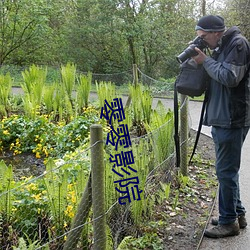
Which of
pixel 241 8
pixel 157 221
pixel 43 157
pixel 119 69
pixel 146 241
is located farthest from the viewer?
pixel 119 69

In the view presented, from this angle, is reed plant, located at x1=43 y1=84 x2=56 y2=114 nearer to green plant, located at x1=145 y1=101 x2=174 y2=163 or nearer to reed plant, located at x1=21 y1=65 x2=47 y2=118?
reed plant, located at x1=21 y1=65 x2=47 y2=118

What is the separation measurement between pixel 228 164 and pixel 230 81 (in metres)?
0.72

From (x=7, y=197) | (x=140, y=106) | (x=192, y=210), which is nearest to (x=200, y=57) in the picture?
(x=192, y=210)

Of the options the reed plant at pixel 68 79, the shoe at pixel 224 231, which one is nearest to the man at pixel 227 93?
the shoe at pixel 224 231

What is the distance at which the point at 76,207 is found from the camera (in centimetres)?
288

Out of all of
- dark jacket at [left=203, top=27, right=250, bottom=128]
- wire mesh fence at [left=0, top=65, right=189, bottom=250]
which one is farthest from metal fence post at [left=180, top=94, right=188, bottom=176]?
dark jacket at [left=203, top=27, right=250, bottom=128]

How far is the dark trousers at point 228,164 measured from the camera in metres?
3.03

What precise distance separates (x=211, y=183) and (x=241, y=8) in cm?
1141

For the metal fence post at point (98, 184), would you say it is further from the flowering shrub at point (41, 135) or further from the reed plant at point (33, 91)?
the reed plant at point (33, 91)

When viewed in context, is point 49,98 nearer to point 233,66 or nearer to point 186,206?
point 186,206

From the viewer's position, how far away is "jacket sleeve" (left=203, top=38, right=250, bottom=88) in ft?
9.22

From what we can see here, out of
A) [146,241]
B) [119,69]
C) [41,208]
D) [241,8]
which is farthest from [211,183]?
[119,69]

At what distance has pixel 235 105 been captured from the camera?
9.67 feet

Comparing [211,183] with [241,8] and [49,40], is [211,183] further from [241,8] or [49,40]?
[49,40]
